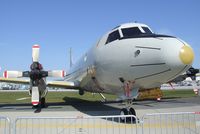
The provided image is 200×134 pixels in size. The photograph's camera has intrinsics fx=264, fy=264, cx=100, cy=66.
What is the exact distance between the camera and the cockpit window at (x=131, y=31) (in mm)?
12133

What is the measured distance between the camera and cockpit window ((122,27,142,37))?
12133 millimetres

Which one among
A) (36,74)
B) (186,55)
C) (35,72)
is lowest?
(36,74)

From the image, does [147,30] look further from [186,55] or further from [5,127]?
[5,127]

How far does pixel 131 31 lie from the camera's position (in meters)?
12.4

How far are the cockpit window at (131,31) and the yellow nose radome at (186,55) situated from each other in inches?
112

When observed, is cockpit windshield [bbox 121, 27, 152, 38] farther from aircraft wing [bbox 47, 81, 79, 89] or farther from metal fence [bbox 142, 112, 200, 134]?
aircraft wing [bbox 47, 81, 79, 89]

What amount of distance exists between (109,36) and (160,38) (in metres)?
3.61

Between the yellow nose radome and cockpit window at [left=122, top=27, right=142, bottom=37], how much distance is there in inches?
112

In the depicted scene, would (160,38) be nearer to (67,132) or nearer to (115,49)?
(115,49)

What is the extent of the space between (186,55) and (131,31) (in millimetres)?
3521

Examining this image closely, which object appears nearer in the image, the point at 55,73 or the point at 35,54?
the point at 35,54

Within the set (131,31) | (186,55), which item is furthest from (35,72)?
(186,55)

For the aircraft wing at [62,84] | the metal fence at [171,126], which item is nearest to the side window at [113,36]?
the metal fence at [171,126]

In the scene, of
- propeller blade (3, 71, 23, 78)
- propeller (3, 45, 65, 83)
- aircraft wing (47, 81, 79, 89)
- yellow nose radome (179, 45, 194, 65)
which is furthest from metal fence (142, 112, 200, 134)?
aircraft wing (47, 81, 79, 89)
